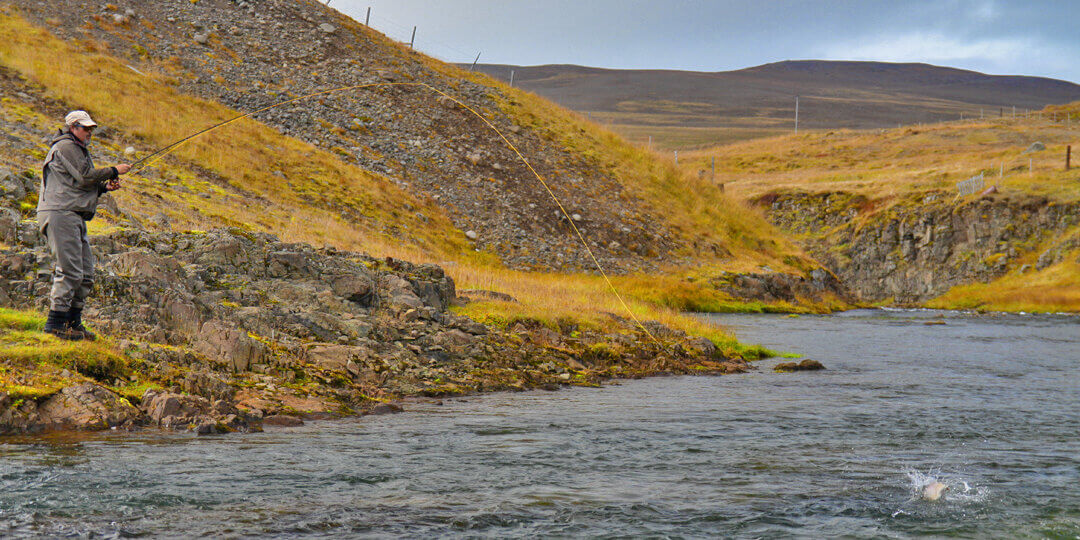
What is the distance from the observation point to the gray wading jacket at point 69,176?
9.91m

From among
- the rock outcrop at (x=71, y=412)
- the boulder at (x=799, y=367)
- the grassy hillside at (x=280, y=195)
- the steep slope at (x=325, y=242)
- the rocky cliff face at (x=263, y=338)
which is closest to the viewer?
the rock outcrop at (x=71, y=412)

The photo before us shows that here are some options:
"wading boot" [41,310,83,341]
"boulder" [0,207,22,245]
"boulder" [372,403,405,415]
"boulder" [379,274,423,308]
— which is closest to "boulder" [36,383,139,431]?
"wading boot" [41,310,83,341]

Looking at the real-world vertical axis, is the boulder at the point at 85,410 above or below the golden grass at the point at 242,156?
below

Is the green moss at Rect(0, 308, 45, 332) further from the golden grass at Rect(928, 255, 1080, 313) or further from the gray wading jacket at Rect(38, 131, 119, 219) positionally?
the golden grass at Rect(928, 255, 1080, 313)

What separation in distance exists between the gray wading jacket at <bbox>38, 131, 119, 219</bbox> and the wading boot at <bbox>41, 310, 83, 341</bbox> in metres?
1.22

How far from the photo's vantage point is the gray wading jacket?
991 centimetres

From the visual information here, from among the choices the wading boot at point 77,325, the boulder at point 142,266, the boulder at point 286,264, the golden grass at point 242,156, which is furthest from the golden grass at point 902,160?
the wading boot at point 77,325

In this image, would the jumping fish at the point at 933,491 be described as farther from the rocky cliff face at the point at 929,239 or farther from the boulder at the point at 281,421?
the rocky cliff face at the point at 929,239

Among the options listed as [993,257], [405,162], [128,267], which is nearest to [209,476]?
[128,267]

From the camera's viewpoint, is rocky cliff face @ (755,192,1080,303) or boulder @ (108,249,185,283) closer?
boulder @ (108,249,185,283)

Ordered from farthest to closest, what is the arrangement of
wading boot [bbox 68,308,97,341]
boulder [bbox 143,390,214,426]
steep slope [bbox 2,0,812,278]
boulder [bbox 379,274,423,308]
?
steep slope [bbox 2,0,812,278]
boulder [bbox 379,274,423,308]
wading boot [bbox 68,308,97,341]
boulder [bbox 143,390,214,426]

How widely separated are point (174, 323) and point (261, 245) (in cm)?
384

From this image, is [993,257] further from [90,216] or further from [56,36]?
[90,216]

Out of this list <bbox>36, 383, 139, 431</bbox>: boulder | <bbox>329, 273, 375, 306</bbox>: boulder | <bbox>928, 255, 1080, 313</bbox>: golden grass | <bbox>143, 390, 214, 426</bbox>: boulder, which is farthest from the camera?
<bbox>928, 255, 1080, 313</bbox>: golden grass
